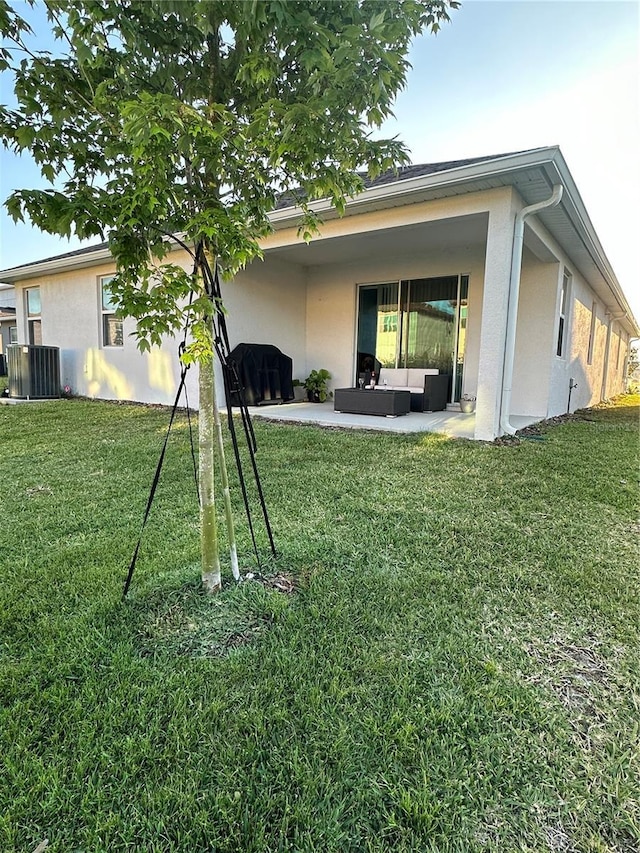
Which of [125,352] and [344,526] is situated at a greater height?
[125,352]

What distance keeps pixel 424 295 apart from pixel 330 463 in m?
5.82

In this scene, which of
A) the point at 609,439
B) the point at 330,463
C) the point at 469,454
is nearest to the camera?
the point at 330,463

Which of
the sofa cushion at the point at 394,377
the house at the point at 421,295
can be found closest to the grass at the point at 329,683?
the house at the point at 421,295

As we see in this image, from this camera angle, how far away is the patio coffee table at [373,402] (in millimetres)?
7516

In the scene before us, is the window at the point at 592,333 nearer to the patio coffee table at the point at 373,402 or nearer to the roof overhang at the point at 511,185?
the roof overhang at the point at 511,185

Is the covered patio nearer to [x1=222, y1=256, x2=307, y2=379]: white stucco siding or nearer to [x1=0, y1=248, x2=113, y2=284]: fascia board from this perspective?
[x1=222, y1=256, x2=307, y2=379]: white stucco siding

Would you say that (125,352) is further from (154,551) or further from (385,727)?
(385,727)

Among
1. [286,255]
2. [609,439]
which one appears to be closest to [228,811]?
[609,439]

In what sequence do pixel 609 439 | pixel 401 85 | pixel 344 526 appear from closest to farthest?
pixel 401 85
pixel 344 526
pixel 609 439

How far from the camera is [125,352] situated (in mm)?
9445

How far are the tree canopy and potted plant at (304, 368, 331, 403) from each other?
26.5 feet

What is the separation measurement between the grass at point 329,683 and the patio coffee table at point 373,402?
4.18 metres

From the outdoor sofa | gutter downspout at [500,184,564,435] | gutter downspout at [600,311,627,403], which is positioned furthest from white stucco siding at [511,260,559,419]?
gutter downspout at [600,311,627,403]

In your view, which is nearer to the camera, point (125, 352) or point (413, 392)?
point (413, 392)
